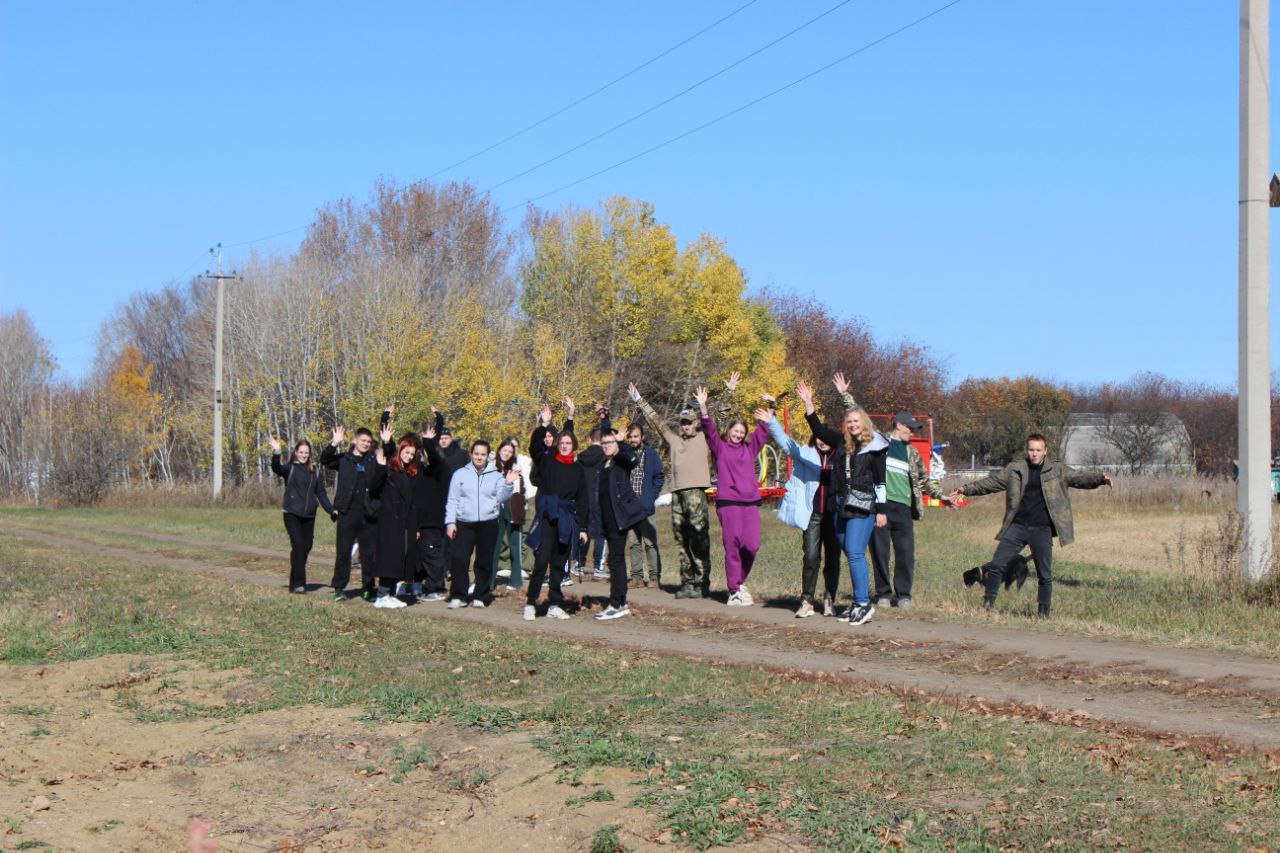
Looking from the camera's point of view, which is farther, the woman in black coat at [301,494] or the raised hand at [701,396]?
the woman in black coat at [301,494]

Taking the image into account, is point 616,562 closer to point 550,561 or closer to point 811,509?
point 550,561

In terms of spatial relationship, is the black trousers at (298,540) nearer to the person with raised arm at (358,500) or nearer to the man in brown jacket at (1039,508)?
the person with raised arm at (358,500)

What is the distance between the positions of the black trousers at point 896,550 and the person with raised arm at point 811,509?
0.54 m

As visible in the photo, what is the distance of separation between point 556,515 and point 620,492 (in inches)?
31.3

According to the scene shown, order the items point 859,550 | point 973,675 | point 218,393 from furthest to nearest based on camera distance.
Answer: point 218,393
point 859,550
point 973,675

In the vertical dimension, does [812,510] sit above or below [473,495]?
below

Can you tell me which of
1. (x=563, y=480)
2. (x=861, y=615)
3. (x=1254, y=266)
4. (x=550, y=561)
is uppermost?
(x=1254, y=266)

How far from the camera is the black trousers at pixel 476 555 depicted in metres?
15.9

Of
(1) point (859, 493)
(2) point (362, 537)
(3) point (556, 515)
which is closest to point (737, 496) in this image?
(3) point (556, 515)

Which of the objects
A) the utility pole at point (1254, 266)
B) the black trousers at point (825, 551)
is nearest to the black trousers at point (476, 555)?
the black trousers at point (825, 551)

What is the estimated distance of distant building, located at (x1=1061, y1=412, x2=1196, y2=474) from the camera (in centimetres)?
8252

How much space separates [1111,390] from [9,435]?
7346cm

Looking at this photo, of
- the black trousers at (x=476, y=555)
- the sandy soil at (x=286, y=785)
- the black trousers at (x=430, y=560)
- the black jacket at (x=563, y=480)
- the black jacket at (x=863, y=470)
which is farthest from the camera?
the black trousers at (x=430, y=560)

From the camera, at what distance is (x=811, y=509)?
48.8 ft
